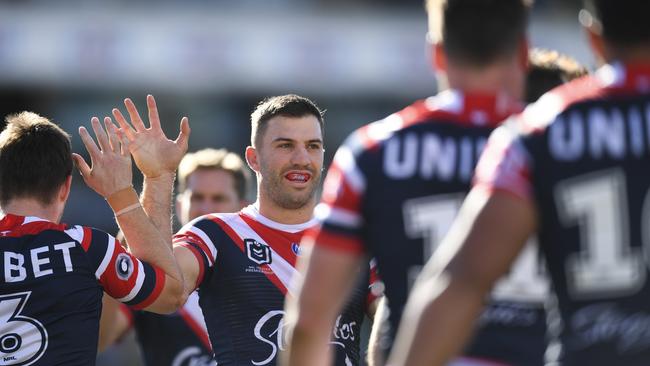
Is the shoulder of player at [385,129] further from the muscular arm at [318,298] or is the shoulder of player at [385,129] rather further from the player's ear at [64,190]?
the player's ear at [64,190]

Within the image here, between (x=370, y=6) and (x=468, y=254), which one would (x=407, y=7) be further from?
Result: (x=468, y=254)

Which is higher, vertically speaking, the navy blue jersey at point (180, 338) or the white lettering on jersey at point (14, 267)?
the white lettering on jersey at point (14, 267)

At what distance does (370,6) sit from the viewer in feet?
91.9

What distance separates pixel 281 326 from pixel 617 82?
3.23 meters

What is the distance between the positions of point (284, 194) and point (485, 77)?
10.0 feet

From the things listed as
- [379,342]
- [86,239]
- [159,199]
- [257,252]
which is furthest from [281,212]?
[379,342]

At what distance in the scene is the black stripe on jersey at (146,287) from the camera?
5.49 m

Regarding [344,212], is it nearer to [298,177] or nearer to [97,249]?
[97,249]

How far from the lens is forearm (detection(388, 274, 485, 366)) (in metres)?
3.12

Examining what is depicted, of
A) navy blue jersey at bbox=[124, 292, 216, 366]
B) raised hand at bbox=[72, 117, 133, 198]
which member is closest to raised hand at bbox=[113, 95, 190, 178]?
raised hand at bbox=[72, 117, 133, 198]

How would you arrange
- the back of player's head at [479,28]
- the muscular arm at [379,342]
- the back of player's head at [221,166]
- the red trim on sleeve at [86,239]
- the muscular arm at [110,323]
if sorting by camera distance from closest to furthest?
the back of player's head at [479,28], the muscular arm at [379,342], the red trim on sleeve at [86,239], the muscular arm at [110,323], the back of player's head at [221,166]

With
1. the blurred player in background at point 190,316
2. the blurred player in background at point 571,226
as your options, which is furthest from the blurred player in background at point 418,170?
the blurred player in background at point 190,316

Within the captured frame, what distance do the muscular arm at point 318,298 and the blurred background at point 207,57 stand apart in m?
21.2

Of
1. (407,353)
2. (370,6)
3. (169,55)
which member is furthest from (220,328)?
(370,6)
